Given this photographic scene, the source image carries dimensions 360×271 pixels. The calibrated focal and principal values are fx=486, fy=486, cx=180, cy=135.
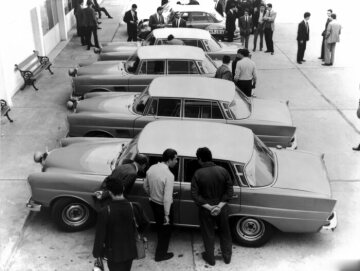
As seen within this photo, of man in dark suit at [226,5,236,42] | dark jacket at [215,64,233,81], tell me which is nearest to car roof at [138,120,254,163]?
dark jacket at [215,64,233,81]

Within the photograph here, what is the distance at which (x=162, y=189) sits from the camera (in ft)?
19.9

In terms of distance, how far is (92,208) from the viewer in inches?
264

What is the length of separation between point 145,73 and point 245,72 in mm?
2132

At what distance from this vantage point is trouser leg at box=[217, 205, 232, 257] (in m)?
6.12

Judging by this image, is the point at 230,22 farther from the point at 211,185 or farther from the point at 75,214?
the point at 211,185

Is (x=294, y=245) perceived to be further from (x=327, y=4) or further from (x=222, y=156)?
(x=327, y=4)

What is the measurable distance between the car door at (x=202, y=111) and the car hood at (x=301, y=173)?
1.35 m

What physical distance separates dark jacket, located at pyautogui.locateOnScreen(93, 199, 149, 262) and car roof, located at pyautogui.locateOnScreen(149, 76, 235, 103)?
12.0 ft

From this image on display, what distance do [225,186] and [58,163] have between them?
2.54m

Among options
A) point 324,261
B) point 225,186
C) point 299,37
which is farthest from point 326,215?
point 299,37

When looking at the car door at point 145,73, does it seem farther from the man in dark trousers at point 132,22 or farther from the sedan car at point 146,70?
the man in dark trousers at point 132,22

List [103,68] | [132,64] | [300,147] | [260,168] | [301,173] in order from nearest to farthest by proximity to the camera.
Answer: [260,168], [301,173], [300,147], [132,64], [103,68]

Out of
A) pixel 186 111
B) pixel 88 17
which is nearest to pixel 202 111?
pixel 186 111

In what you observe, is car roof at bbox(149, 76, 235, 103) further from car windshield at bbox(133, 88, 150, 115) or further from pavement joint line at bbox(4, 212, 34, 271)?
pavement joint line at bbox(4, 212, 34, 271)
